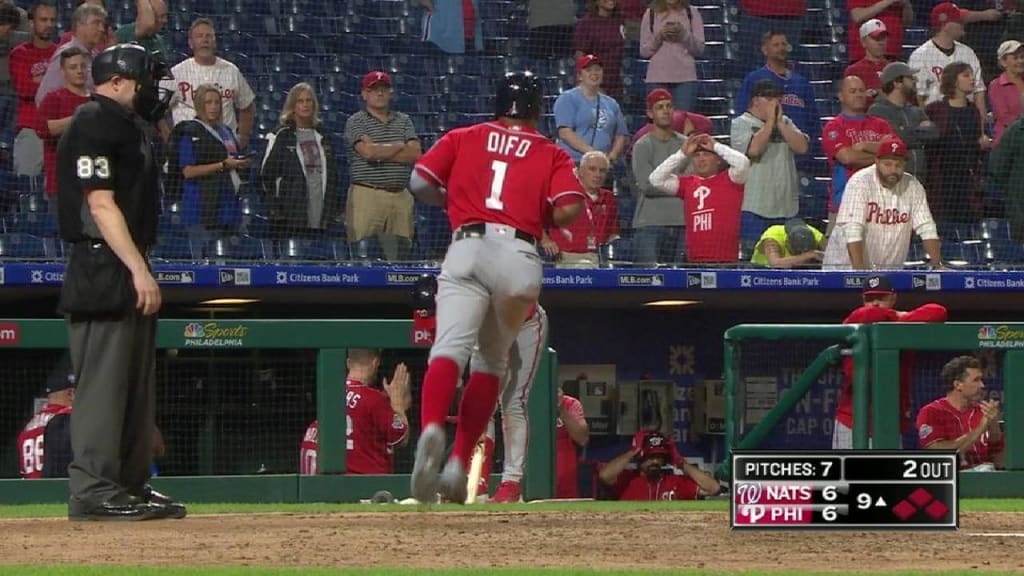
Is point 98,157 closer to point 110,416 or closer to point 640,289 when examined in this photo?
point 110,416

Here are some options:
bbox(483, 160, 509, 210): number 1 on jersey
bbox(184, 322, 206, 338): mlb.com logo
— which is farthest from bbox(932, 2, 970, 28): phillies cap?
bbox(483, 160, 509, 210): number 1 on jersey

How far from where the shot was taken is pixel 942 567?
4980 millimetres

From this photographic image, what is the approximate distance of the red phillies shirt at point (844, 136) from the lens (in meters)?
12.9

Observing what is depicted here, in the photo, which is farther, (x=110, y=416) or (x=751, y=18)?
(x=751, y=18)

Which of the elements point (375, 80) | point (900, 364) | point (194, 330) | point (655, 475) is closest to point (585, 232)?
point (375, 80)

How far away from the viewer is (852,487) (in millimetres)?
5461

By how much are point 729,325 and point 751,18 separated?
3498mm

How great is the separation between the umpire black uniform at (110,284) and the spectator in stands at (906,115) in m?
7.80

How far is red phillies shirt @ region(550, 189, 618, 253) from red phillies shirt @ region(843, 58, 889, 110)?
2503 mm

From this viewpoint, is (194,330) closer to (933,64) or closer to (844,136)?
(844,136)

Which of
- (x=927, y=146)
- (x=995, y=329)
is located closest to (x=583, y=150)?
(x=927, y=146)

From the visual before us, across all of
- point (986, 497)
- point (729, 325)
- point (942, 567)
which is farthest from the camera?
point (729, 325)

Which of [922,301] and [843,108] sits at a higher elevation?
[843,108]

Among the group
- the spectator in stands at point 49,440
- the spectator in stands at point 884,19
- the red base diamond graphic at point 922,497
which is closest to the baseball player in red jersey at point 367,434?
the spectator in stands at point 49,440
